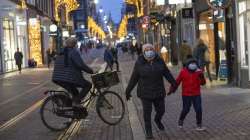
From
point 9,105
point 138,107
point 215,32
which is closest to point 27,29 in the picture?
point 215,32

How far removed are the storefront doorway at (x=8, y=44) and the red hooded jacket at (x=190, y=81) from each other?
36.8m

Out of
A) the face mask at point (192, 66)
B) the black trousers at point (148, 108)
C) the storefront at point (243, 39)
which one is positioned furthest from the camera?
the storefront at point (243, 39)

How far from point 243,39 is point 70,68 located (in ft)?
33.6

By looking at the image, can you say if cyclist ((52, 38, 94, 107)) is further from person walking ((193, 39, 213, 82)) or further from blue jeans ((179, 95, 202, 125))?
person walking ((193, 39, 213, 82))

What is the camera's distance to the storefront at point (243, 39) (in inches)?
879

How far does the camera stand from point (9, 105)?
21484mm

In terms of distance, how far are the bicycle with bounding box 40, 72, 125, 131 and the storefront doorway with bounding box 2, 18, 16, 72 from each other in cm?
3467

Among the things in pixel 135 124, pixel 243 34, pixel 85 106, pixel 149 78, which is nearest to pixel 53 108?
pixel 85 106

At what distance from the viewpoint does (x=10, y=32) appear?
2078 inches

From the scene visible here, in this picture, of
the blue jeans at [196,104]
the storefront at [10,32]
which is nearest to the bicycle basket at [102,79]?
the blue jeans at [196,104]

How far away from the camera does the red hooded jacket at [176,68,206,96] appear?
12938mm

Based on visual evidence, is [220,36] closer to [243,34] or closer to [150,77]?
[243,34]

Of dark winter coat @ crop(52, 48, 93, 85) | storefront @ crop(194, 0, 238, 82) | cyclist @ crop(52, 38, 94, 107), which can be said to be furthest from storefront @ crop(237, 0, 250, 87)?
dark winter coat @ crop(52, 48, 93, 85)

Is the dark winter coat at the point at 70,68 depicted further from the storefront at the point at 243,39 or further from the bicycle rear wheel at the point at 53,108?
the storefront at the point at 243,39
